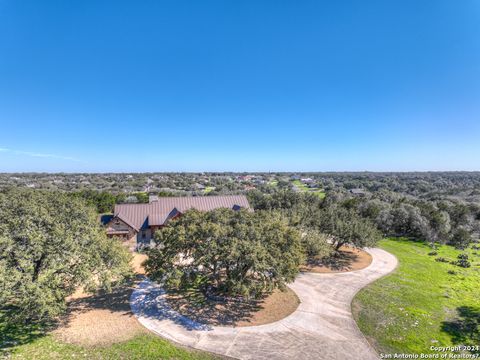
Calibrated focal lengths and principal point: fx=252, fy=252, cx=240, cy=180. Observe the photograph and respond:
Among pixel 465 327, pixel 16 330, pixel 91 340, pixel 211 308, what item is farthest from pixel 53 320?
pixel 465 327

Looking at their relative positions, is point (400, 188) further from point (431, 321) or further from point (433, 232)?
point (431, 321)

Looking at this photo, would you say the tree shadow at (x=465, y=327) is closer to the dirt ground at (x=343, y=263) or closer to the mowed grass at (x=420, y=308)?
the mowed grass at (x=420, y=308)

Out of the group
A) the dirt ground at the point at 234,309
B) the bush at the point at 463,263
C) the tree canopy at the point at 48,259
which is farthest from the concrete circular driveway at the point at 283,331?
the bush at the point at 463,263

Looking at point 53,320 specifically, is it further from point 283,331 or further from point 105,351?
point 283,331

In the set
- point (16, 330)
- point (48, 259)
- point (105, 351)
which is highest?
point (48, 259)

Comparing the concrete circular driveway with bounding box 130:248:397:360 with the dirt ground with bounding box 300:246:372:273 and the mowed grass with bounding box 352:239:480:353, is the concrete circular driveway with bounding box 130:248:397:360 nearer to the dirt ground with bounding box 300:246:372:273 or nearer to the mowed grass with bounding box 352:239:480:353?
the mowed grass with bounding box 352:239:480:353

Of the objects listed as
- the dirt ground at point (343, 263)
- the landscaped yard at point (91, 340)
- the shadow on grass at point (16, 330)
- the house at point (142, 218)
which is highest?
the house at point (142, 218)
